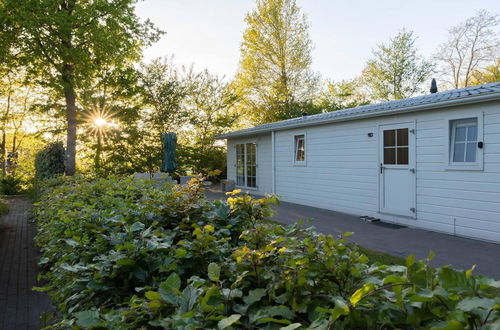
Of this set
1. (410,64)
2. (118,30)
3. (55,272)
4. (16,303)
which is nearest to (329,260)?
(55,272)

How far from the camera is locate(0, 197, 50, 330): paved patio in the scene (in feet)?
11.1

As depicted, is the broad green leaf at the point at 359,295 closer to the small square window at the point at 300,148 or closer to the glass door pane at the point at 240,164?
A: the small square window at the point at 300,148

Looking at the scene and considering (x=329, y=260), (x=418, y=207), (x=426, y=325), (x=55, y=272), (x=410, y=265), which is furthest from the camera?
(x=418, y=207)

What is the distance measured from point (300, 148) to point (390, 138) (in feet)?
10.7

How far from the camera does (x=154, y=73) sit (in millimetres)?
16453

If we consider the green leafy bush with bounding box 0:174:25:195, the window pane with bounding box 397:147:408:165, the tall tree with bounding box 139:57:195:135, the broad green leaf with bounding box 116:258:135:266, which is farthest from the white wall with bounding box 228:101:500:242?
the green leafy bush with bounding box 0:174:25:195

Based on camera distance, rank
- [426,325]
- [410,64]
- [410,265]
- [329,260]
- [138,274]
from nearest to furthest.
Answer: [426,325] → [410,265] → [329,260] → [138,274] → [410,64]

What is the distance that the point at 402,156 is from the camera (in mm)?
7051

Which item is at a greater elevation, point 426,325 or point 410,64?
point 410,64

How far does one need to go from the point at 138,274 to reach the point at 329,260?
0.80 meters

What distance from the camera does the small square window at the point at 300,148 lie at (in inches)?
393

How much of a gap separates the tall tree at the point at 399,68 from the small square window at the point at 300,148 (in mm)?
14547

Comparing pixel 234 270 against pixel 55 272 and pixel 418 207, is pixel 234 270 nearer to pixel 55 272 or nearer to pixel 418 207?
pixel 55 272

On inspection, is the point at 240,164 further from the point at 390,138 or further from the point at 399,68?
the point at 399,68
